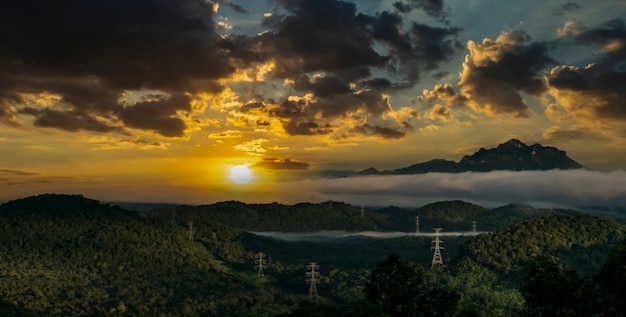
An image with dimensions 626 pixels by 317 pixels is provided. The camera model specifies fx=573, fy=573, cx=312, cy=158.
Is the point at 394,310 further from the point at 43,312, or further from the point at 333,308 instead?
the point at 43,312

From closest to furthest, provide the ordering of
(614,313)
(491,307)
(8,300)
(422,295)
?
(614,313), (422,295), (491,307), (8,300)

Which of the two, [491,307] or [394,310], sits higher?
[394,310]

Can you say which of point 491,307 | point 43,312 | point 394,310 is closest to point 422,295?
point 394,310

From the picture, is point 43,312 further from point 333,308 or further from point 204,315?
point 333,308

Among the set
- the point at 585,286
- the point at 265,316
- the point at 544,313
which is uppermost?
the point at 585,286

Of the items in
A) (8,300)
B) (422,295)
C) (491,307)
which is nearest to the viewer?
(422,295)

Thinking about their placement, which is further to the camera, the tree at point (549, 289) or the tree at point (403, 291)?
the tree at point (549, 289)

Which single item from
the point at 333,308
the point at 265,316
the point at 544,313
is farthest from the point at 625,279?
the point at 265,316

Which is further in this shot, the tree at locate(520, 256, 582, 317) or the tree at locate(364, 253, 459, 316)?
the tree at locate(520, 256, 582, 317)

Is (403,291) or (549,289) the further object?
(549,289)

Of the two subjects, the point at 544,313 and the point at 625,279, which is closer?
the point at 625,279
